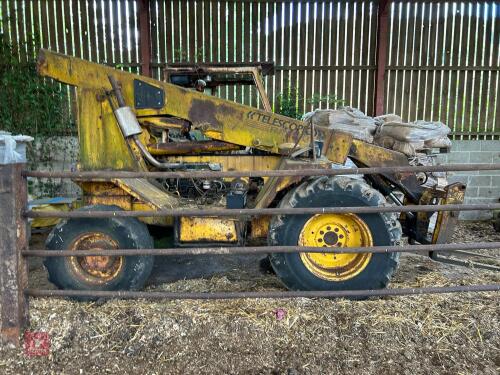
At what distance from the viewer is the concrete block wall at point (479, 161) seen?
8.21 m

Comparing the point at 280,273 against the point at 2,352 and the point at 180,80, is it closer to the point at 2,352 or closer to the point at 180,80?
the point at 2,352

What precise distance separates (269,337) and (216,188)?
5.94 feet

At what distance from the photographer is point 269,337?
2824mm

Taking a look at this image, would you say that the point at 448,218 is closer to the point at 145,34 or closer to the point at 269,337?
the point at 269,337

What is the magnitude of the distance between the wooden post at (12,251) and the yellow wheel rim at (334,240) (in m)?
2.12

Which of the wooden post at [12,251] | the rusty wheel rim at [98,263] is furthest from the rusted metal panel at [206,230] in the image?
the wooden post at [12,251]

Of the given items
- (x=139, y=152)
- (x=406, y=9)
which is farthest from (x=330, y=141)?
(x=406, y=9)

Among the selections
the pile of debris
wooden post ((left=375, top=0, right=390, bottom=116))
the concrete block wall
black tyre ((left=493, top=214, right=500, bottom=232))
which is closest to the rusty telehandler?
the pile of debris

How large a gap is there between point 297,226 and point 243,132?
119cm

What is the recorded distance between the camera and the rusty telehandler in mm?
3309

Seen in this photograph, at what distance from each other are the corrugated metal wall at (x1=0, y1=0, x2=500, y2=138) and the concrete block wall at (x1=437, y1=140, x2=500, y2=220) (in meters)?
0.36

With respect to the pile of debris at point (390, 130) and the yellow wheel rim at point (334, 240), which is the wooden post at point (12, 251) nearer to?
the yellow wheel rim at point (334, 240)

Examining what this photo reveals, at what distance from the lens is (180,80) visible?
4605 mm

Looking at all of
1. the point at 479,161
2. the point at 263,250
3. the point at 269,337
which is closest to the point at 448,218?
the point at 263,250
